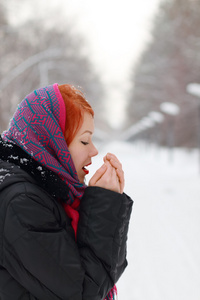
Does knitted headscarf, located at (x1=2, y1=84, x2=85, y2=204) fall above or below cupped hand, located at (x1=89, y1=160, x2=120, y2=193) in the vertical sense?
above

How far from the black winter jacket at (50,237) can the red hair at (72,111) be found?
19 centimetres

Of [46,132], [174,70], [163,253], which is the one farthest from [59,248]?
A: [174,70]

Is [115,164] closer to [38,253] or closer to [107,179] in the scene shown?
[107,179]

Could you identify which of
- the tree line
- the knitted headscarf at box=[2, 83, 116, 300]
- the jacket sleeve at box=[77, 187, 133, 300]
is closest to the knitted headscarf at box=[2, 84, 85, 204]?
the knitted headscarf at box=[2, 83, 116, 300]

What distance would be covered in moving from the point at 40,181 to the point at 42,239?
211mm

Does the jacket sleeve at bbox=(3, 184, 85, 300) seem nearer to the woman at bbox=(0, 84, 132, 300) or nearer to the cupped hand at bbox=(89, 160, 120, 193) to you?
the woman at bbox=(0, 84, 132, 300)

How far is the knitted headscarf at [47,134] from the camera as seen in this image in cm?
128

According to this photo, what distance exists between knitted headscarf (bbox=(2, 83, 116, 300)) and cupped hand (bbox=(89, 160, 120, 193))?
85 mm

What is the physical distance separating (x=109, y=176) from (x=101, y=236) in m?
0.22

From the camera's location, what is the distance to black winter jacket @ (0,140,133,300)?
116 centimetres

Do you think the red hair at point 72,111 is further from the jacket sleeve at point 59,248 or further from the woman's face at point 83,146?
the jacket sleeve at point 59,248

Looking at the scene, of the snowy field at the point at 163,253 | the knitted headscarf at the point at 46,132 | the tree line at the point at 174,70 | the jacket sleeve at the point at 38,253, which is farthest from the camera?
the tree line at the point at 174,70

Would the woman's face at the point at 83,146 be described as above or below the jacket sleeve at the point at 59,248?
above

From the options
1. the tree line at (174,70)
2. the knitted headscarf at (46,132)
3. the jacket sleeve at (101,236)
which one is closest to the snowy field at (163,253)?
the jacket sleeve at (101,236)
